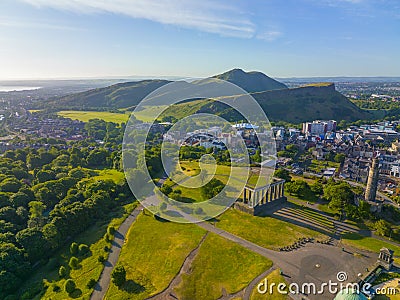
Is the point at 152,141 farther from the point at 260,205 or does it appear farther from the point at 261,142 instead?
the point at 260,205

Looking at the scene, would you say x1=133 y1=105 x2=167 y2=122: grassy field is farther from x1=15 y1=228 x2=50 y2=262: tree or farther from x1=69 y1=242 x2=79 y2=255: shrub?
x1=69 y1=242 x2=79 y2=255: shrub

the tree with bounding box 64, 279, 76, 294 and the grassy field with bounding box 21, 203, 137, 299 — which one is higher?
the tree with bounding box 64, 279, 76, 294

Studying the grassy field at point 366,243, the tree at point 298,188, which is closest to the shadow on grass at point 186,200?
the tree at point 298,188

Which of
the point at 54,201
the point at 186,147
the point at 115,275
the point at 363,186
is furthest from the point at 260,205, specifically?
the point at 186,147

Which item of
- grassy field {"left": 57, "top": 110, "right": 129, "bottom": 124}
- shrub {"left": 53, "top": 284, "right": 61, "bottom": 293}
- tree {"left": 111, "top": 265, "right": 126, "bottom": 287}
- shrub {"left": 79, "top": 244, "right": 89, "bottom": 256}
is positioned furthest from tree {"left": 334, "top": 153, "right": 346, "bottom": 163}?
grassy field {"left": 57, "top": 110, "right": 129, "bottom": 124}

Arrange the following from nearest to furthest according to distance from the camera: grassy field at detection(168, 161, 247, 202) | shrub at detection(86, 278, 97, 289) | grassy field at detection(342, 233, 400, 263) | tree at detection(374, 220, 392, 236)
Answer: shrub at detection(86, 278, 97, 289) → grassy field at detection(342, 233, 400, 263) → tree at detection(374, 220, 392, 236) → grassy field at detection(168, 161, 247, 202)

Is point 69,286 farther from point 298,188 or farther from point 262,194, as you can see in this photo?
point 298,188
